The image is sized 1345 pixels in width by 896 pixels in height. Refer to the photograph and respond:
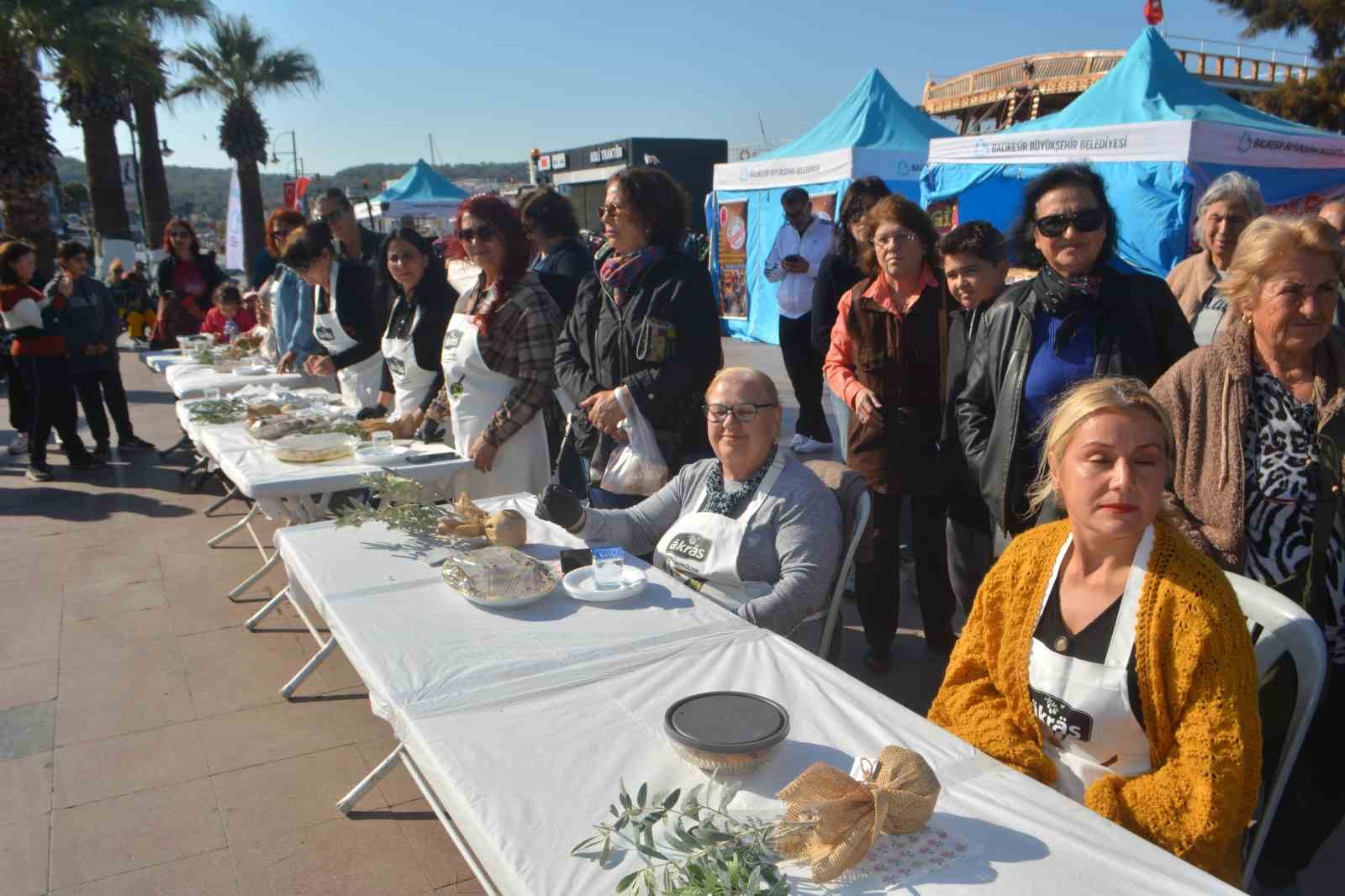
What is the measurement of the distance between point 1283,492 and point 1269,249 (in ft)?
1.79

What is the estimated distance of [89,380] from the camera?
23.2 feet

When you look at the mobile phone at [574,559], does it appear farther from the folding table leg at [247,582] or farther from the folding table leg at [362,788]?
the folding table leg at [247,582]

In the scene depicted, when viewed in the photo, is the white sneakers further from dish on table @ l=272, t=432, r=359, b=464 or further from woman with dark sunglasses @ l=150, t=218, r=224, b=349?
woman with dark sunglasses @ l=150, t=218, r=224, b=349

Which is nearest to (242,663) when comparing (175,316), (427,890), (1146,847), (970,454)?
→ (427,890)

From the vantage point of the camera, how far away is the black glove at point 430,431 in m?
3.89

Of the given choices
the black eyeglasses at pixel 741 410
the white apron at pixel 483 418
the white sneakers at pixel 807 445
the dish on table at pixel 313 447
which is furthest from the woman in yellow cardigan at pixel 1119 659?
the white sneakers at pixel 807 445

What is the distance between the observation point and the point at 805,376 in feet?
22.2

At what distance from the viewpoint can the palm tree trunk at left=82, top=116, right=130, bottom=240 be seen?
15.1 meters

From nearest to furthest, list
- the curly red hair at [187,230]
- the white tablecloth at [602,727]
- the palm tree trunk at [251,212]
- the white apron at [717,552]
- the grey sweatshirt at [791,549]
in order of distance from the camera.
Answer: the white tablecloth at [602,727] → the grey sweatshirt at [791,549] → the white apron at [717,552] → the curly red hair at [187,230] → the palm tree trunk at [251,212]

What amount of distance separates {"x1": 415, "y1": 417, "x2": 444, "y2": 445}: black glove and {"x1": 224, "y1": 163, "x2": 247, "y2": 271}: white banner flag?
1144 cm

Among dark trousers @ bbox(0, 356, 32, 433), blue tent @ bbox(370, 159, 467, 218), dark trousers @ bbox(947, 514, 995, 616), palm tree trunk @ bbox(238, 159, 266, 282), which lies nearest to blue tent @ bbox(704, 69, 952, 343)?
dark trousers @ bbox(947, 514, 995, 616)

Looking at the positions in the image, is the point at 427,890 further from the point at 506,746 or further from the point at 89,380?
the point at 89,380

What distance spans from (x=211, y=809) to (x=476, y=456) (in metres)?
1.53

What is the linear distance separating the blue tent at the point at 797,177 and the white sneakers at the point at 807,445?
158 inches
